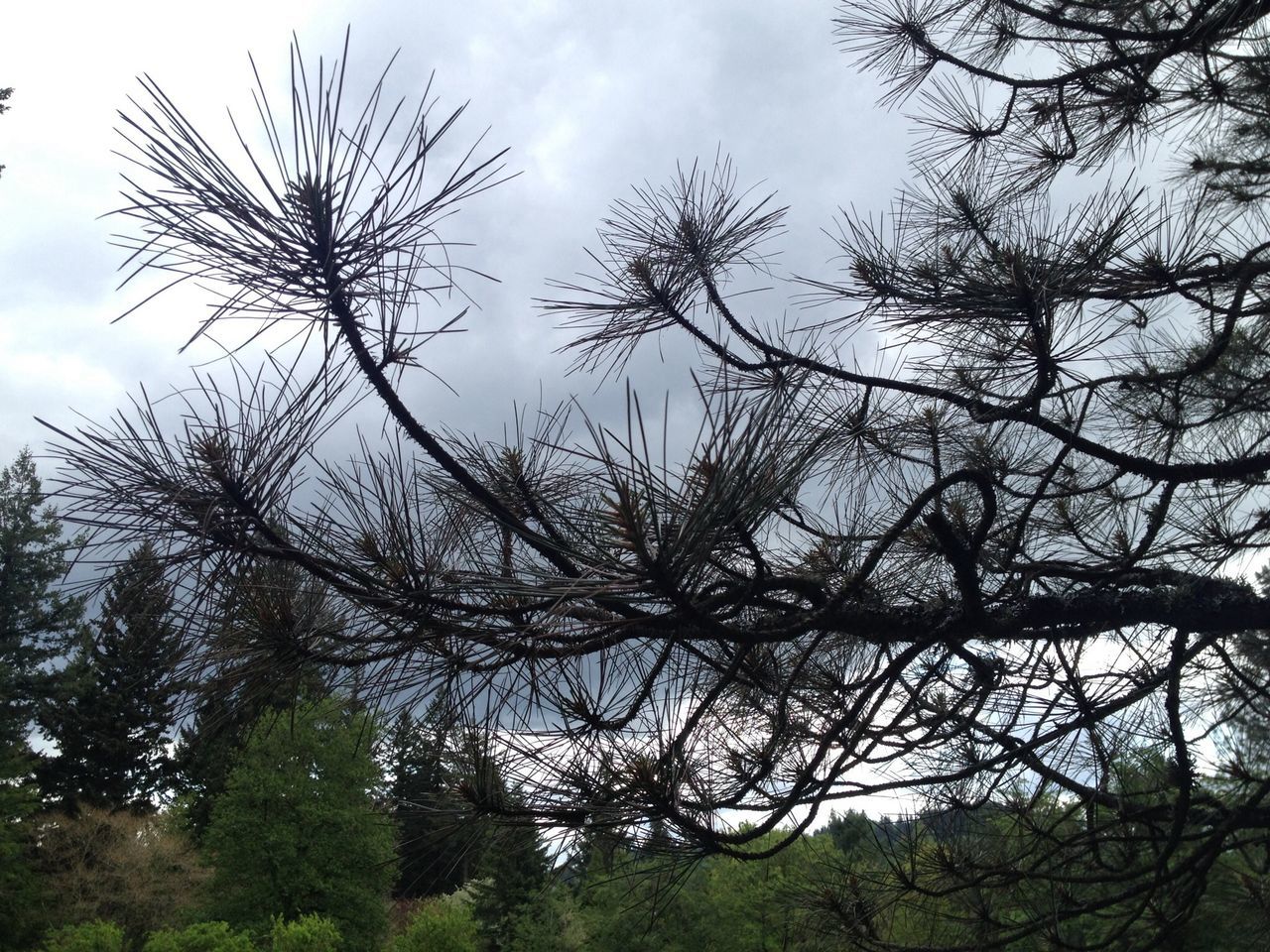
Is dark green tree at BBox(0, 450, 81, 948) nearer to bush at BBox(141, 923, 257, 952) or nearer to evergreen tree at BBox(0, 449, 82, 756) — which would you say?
evergreen tree at BBox(0, 449, 82, 756)

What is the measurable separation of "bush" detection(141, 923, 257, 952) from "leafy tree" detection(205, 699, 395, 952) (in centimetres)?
552

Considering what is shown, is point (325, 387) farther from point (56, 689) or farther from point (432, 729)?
point (56, 689)

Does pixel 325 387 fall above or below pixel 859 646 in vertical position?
above

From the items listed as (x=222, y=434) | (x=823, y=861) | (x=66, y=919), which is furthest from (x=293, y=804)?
(x=222, y=434)

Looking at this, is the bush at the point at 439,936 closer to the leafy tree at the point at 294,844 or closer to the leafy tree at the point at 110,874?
the leafy tree at the point at 294,844

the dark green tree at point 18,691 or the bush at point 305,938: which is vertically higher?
the dark green tree at point 18,691

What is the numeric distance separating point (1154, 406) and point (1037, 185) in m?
0.85

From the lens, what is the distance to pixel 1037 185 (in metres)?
2.96

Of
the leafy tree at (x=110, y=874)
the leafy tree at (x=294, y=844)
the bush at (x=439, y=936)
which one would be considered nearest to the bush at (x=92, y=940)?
the leafy tree at (x=110, y=874)

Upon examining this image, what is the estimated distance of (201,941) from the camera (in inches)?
523

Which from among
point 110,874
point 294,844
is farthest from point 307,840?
point 110,874

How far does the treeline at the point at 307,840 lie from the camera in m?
1.49

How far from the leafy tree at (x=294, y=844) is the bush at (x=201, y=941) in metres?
5.52

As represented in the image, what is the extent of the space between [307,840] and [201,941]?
22.4 feet
